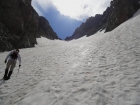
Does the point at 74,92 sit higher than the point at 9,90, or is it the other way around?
the point at 9,90

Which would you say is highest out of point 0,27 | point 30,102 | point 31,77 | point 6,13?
point 6,13

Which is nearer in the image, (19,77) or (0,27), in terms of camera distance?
(19,77)

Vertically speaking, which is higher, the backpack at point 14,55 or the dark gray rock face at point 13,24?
the dark gray rock face at point 13,24

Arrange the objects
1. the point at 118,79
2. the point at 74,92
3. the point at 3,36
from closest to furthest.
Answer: the point at 74,92, the point at 118,79, the point at 3,36

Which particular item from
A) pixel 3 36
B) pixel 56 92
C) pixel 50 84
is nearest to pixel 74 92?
pixel 56 92

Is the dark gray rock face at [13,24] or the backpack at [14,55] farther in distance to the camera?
the dark gray rock face at [13,24]

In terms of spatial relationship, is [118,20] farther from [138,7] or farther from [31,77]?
[31,77]

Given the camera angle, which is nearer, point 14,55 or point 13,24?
point 14,55

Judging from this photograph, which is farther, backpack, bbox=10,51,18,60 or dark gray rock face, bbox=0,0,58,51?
dark gray rock face, bbox=0,0,58,51

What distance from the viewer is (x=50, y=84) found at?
8.29 metres

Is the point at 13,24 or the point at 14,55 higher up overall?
the point at 13,24

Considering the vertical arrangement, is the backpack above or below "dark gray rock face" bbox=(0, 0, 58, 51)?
below

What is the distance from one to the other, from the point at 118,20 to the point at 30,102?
155ft

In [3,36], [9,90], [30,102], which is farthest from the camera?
[3,36]
